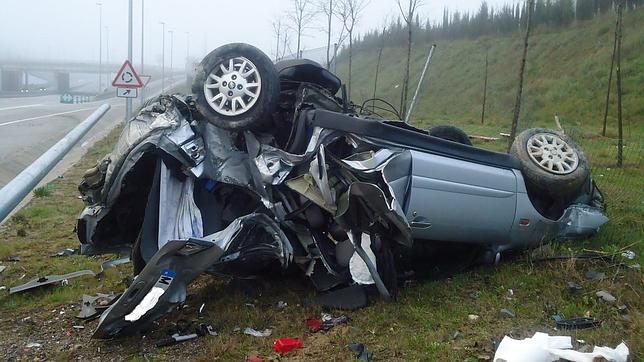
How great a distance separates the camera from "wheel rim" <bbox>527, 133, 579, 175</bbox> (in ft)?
17.0

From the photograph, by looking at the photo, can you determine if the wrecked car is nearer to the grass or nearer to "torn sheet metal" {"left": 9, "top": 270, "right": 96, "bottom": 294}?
the grass

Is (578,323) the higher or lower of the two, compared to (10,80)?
lower

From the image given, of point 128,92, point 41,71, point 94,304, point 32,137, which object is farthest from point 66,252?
point 41,71

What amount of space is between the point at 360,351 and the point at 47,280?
2.85m

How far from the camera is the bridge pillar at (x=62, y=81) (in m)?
78.8

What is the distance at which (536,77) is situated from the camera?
30.9 metres

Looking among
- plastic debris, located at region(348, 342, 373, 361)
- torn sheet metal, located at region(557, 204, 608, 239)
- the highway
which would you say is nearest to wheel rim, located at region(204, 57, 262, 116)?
plastic debris, located at region(348, 342, 373, 361)

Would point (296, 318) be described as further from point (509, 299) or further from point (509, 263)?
point (509, 263)

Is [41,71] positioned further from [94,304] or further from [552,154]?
[552,154]

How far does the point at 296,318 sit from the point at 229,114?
156 cm

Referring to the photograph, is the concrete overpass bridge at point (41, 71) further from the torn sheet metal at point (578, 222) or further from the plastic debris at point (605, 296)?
the plastic debris at point (605, 296)

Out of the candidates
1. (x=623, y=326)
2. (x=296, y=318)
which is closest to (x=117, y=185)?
(x=296, y=318)

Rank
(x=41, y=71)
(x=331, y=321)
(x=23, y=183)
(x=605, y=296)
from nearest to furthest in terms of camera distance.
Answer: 1. (x=331, y=321)
2. (x=605, y=296)
3. (x=23, y=183)
4. (x=41, y=71)

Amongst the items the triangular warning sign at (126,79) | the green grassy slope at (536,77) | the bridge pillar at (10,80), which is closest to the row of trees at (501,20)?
the green grassy slope at (536,77)
